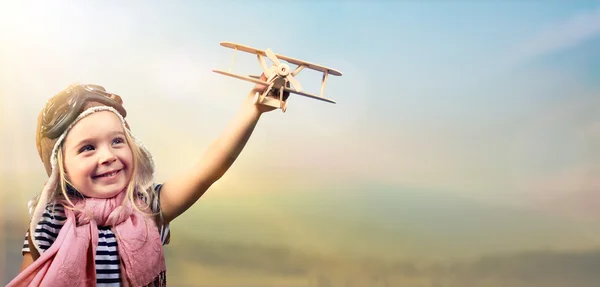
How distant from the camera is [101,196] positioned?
1.95 metres

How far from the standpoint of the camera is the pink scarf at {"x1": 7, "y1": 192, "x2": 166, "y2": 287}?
6.05ft

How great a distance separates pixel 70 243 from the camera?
6.09 feet

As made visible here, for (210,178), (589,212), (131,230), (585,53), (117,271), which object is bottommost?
(117,271)

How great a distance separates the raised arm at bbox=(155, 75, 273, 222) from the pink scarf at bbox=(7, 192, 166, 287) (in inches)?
3.6

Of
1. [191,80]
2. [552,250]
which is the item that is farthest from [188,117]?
[552,250]

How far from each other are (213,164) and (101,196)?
34 centimetres

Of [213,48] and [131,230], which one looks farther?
[213,48]

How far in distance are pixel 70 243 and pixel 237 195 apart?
61 cm

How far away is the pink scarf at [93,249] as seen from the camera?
1845 mm

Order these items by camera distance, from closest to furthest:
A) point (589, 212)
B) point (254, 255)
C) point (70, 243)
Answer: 1. point (70, 243)
2. point (254, 255)
3. point (589, 212)

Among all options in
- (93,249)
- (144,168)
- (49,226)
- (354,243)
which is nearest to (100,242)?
(93,249)

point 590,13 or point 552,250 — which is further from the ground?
point 590,13

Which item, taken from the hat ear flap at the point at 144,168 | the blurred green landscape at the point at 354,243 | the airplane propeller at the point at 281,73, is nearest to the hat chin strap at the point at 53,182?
the hat ear flap at the point at 144,168

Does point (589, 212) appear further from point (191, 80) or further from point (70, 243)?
point (70, 243)
